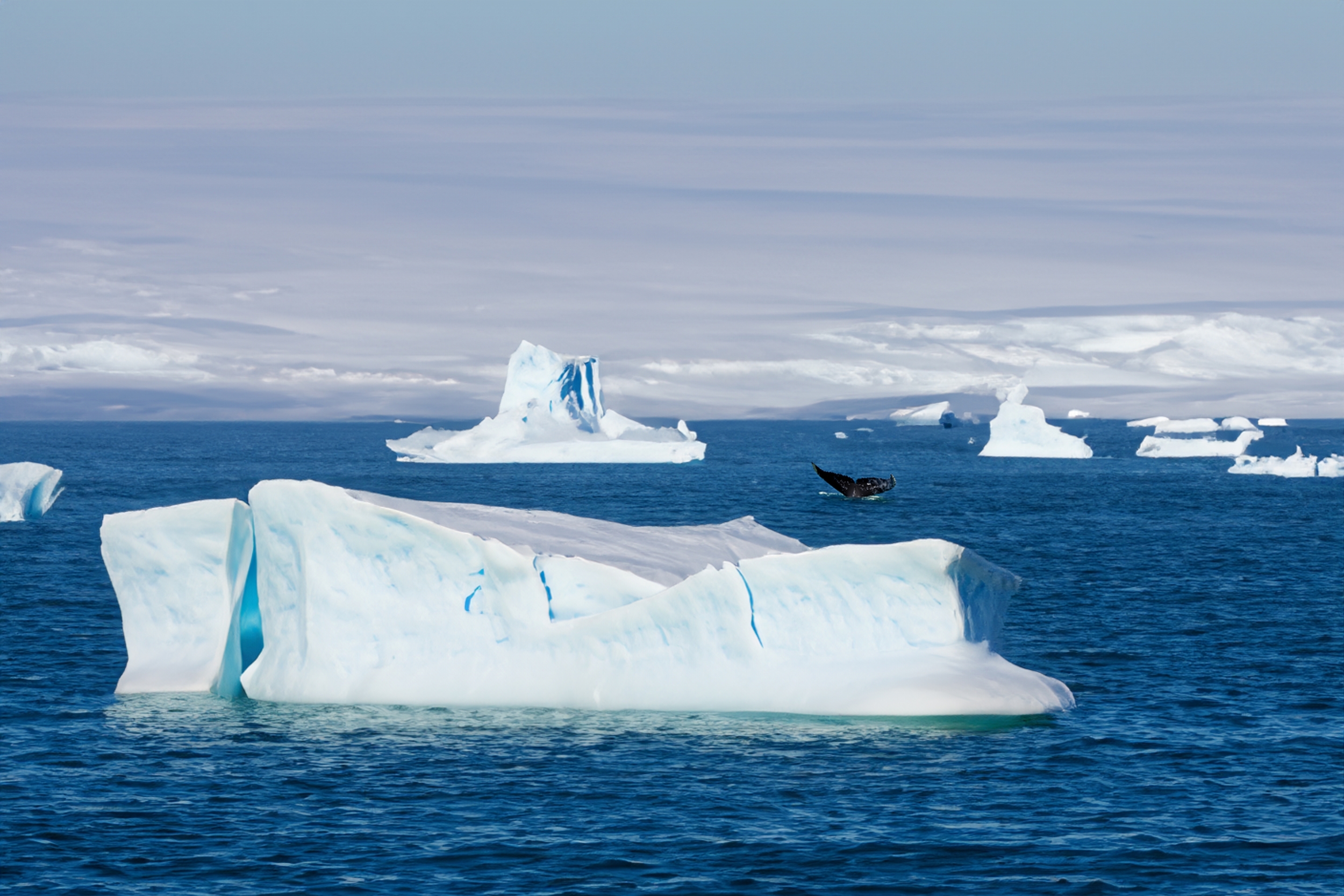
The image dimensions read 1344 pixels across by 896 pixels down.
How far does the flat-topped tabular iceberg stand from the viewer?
3423 inches

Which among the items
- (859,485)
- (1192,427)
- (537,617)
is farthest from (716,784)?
(1192,427)

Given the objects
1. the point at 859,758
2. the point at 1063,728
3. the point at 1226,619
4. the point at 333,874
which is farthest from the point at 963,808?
the point at 1226,619

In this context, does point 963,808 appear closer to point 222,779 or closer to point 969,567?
point 969,567

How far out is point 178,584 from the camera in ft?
74.5

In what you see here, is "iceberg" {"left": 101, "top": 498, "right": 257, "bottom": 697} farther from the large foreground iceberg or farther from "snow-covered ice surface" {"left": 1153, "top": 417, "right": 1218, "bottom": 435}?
"snow-covered ice surface" {"left": 1153, "top": 417, "right": 1218, "bottom": 435}

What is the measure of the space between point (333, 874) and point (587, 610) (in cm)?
787

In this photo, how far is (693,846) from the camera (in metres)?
14.9

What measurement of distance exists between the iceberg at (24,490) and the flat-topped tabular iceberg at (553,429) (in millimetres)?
36898

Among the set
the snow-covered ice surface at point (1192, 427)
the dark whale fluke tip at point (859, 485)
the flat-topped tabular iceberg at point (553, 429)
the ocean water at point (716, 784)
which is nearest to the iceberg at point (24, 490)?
the ocean water at point (716, 784)

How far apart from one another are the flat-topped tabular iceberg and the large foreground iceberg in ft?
206

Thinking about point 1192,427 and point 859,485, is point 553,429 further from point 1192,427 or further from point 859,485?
point 1192,427

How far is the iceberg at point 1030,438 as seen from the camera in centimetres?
10075

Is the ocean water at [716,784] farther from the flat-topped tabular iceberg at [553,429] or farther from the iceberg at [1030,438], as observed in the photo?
the iceberg at [1030,438]

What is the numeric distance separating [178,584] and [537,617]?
604cm
